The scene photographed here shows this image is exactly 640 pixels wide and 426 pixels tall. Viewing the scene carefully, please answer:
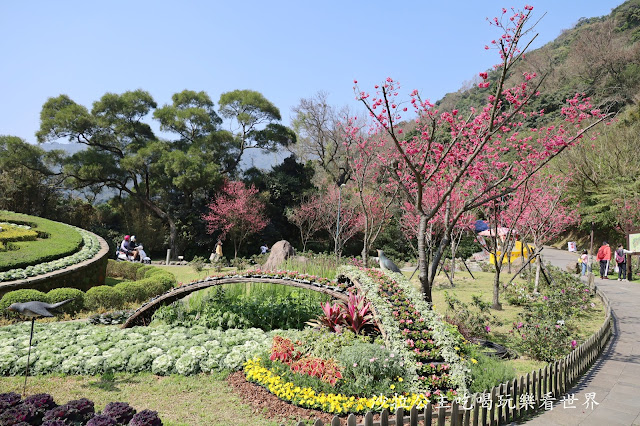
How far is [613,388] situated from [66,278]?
1213 centimetres

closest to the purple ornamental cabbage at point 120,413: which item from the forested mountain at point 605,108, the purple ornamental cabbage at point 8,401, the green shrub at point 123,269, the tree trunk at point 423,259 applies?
the purple ornamental cabbage at point 8,401

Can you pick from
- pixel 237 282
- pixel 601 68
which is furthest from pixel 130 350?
pixel 601 68

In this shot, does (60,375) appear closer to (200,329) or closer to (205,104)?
(200,329)

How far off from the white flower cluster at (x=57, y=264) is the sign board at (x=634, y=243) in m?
19.0

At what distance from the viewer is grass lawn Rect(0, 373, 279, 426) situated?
182 inches

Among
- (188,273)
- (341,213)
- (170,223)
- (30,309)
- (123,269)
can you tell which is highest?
(341,213)

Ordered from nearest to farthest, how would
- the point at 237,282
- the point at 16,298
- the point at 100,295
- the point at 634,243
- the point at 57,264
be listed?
the point at 237,282 → the point at 16,298 → the point at 100,295 → the point at 57,264 → the point at 634,243

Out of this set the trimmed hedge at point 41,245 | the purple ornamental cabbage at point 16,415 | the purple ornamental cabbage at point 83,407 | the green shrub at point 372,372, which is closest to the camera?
the purple ornamental cabbage at point 16,415

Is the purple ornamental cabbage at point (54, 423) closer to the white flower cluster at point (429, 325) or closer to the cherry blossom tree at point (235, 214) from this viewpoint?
the white flower cluster at point (429, 325)

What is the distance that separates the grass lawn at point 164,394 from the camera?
182 inches

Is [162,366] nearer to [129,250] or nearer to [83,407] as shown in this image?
[83,407]

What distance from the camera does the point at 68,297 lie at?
944 cm

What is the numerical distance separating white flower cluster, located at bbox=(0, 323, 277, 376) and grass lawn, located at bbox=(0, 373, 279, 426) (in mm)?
182

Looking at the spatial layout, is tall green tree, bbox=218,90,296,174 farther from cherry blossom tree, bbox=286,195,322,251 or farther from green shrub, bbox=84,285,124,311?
green shrub, bbox=84,285,124,311
